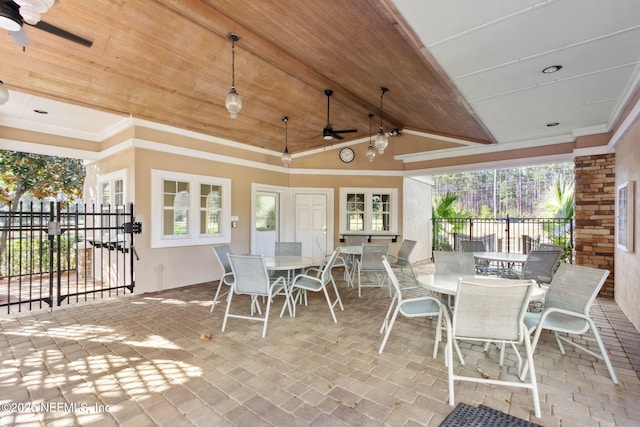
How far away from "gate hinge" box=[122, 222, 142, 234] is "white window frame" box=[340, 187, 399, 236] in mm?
4434

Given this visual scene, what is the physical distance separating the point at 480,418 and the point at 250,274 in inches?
91.6

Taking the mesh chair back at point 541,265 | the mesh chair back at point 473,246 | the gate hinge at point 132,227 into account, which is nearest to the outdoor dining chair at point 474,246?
the mesh chair back at point 473,246

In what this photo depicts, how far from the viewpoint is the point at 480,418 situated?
74.3 inches

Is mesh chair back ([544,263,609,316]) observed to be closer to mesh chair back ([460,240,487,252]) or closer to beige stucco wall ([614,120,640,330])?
beige stucco wall ([614,120,640,330])

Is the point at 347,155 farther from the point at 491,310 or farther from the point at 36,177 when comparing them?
the point at 36,177

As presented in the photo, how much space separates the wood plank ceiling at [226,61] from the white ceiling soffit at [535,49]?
212mm

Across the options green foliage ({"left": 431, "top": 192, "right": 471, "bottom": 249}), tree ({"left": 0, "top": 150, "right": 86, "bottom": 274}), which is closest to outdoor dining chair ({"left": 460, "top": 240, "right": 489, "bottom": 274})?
green foliage ({"left": 431, "top": 192, "right": 471, "bottom": 249})

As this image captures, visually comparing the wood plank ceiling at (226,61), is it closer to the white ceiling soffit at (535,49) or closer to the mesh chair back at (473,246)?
the white ceiling soffit at (535,49)

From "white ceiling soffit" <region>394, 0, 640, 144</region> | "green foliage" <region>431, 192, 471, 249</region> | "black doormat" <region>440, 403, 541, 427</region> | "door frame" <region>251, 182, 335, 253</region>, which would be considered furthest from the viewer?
"green foliage" <region>431, 192, 471, 249</region>

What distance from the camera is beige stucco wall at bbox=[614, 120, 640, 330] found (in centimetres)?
345

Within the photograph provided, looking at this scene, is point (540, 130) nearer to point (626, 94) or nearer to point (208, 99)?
point (626, 94)

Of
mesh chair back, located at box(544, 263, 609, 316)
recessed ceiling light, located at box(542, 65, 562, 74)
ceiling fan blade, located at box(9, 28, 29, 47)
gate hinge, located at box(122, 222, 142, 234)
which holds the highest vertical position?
recessed ceiling light, located at box(542, 65, 562, 74)

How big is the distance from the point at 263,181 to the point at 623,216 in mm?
6119

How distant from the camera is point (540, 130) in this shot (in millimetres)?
5145
